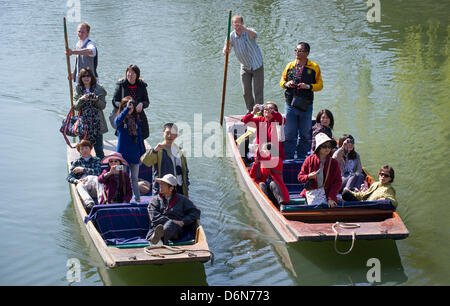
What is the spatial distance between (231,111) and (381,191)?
463cm

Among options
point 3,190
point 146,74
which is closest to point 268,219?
point 3,190

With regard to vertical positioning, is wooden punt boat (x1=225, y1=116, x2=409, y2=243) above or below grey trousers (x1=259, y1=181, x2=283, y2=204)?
below

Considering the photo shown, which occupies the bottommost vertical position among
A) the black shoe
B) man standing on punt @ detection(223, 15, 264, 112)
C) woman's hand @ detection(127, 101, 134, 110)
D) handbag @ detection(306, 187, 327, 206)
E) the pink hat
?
the black shoe

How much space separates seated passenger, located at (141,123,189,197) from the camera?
20.9 ft

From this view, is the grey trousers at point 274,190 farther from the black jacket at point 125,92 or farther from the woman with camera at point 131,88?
the black jacket at point 125,92

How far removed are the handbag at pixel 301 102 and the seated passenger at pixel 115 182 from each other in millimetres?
2462

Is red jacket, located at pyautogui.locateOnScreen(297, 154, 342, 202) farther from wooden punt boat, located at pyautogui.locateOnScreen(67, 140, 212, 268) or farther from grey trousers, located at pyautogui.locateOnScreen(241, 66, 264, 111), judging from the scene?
grey trousers, located at pyautogui.locateOnScreen(241, 66, 264, 111)

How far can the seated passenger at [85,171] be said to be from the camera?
23.3 feet

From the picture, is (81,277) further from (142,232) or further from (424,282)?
(424,282)

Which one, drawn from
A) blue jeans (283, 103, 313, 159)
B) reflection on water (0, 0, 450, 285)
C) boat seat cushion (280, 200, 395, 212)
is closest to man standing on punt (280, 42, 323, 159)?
blue jeans (283, 103, 313, 159)

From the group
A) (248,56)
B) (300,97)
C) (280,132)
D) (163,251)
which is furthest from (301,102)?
(163,251)

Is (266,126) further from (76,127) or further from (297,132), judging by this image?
(76,127)

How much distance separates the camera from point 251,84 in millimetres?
9859

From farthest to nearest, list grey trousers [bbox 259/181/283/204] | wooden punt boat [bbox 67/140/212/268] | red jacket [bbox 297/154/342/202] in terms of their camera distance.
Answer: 1. grey trousers [bbox 259/181/283/204]
2. red jacket [bbox 297/154/342/202]
3. wooden punt boat [bbox 67/140/212/268]
